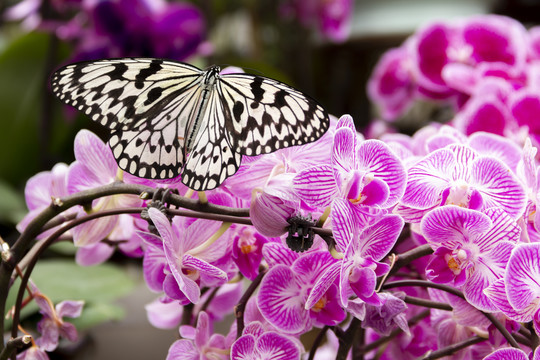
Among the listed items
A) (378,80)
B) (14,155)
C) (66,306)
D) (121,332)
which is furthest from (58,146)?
(66,306)

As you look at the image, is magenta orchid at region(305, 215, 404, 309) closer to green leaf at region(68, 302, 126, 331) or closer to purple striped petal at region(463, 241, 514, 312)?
purple striped petal at region(463, 241, 514, 312)

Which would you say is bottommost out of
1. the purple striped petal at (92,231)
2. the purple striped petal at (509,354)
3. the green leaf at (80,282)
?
the green leaf at (80,282)

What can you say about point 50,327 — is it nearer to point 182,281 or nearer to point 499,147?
point 182,281

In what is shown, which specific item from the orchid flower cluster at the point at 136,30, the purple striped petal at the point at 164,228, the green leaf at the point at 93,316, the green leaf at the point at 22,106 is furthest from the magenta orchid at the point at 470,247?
the green leaf at the point at 22,106

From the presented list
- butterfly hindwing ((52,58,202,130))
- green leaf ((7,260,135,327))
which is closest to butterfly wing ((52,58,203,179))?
butterfly hindwing ((52,58,202,130))

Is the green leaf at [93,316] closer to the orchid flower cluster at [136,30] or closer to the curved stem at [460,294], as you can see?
the curved stem at [460,294]

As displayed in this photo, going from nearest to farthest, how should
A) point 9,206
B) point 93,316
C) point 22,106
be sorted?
1. point 93,316
2. point 9,206
3. point 22,106

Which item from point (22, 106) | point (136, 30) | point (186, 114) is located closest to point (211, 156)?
point (186, 114)
